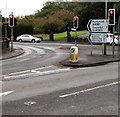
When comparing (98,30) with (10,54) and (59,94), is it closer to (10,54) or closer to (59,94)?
(10,54)

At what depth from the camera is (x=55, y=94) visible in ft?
27.1

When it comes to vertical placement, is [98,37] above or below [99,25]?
below

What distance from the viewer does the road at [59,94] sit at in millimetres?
6632

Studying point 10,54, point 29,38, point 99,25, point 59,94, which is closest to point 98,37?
point 99,25

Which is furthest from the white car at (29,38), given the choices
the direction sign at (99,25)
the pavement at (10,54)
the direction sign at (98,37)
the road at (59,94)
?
the road at (59,94)

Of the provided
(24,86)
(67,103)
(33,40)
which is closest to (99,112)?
(67,103)

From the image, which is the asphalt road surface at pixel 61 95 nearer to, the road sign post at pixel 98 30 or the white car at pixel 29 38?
the road sign post at pixel 98 30

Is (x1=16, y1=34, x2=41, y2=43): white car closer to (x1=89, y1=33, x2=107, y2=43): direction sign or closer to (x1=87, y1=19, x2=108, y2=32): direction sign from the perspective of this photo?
(x1=89, y1=33, x2=107, y2=43): direction sign

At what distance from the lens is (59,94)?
8.27 m

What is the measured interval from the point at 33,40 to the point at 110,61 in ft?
90.6

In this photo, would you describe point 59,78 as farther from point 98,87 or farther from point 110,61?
point 110,61

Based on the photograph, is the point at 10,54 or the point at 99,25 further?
the point at 10,54

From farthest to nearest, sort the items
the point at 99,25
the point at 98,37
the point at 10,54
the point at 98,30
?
the point at 10,54
the point at 98,37
the point at 98,30
the point at 99,25

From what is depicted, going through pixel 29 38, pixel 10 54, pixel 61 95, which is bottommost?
pixel 61 95
